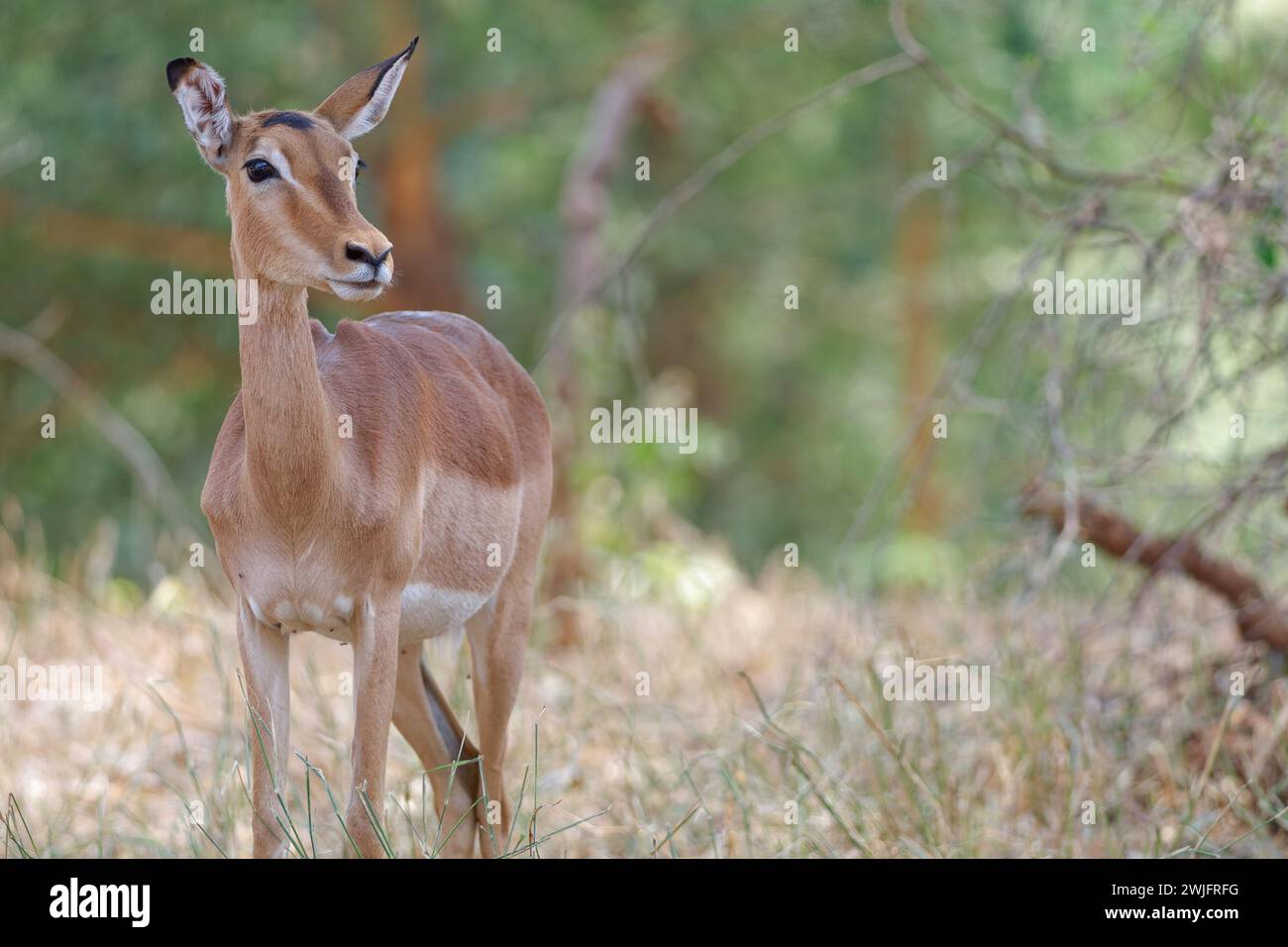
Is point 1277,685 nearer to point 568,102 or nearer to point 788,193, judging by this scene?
point 568,102

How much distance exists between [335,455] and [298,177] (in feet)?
1.70

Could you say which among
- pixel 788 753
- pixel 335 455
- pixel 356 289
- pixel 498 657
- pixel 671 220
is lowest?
pixel 788 753

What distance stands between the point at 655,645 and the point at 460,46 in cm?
683

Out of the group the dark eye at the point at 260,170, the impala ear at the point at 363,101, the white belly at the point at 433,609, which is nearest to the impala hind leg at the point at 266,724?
the white belly at the point at 433,609

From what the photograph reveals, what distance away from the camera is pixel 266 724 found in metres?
2.90

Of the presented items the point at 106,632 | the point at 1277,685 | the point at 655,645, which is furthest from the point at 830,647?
the point at 106,632

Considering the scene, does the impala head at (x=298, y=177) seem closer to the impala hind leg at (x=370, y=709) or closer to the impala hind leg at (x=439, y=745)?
the impala hind leg at (x=370, y=709)

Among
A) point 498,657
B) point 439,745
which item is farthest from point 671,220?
point 498,657

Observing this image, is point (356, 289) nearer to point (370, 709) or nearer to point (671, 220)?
point (370, 709)

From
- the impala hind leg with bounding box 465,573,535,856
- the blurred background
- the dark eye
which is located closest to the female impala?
the dark eye

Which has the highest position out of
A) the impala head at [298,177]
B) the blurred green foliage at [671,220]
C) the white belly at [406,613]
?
the blurred green foliage at [671,220]

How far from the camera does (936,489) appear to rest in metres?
14.6

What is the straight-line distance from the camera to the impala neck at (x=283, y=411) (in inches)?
109

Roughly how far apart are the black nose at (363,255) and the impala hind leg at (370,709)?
0.67m
